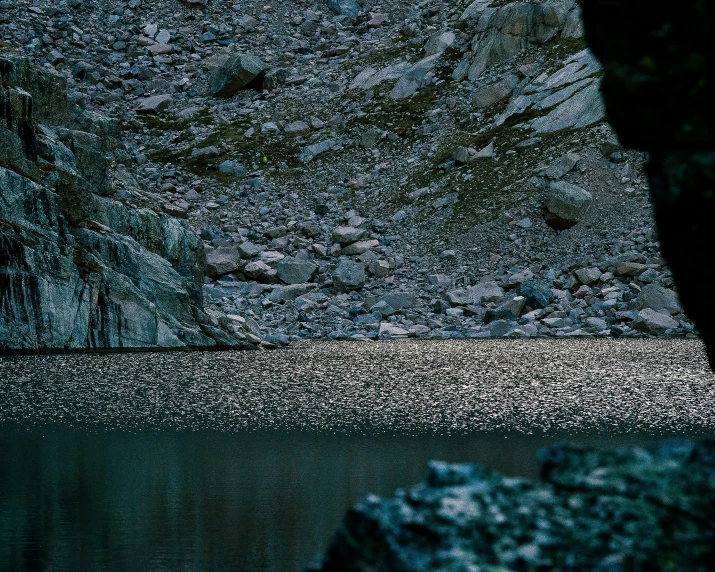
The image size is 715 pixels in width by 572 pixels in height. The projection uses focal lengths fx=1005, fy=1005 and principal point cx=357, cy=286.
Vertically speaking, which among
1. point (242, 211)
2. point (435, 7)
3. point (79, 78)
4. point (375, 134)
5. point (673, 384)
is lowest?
point (673, 384)

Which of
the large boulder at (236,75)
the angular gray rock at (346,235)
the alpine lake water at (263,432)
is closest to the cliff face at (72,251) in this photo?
the alpine lake water at (263,432)

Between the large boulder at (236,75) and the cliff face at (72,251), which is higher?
the large boulder at (236,75)

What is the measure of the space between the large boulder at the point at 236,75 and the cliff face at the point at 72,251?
141 feet

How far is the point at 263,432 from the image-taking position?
2792 cm

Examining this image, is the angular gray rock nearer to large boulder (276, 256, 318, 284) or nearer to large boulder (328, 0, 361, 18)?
large boulder (276, 256, 318, 284)

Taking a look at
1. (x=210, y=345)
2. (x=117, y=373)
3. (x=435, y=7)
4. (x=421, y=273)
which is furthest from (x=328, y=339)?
(x=435, y=7)

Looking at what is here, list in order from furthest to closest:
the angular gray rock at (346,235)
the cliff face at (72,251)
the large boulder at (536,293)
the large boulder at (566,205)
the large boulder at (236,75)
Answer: the large boulder at (236,75)
the angular gray rock at (346,235)
the large boulder at (566,205)
the large boulder at (536,293)
the cliff face at (72,251)

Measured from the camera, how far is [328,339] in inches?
2781

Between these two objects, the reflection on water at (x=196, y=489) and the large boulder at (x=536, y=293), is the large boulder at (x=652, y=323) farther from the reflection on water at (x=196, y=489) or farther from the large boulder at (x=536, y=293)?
the reflection on water at (x=196, y=489)

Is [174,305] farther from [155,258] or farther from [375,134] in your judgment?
[375,134]

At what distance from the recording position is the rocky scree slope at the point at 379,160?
247ft

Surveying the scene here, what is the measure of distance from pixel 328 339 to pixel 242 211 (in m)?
28.4

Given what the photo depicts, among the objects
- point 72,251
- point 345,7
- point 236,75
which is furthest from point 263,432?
point 345,7

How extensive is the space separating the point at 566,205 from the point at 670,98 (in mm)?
81334
